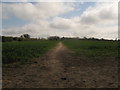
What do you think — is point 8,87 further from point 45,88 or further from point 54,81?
point 54,81

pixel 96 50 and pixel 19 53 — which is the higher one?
pixel 19 53

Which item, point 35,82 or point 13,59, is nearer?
point 35,82

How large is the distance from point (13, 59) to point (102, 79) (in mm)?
6718

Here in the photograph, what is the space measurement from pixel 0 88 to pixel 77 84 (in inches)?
95.7

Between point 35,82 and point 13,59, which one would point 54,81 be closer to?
point 35,82

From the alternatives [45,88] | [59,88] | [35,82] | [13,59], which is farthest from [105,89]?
[13,59]

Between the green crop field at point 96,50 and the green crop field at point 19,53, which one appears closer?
the green crop field at point 19,53

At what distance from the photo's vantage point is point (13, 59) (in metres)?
10.8

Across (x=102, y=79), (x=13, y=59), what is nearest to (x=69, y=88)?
(x=102, y=79)

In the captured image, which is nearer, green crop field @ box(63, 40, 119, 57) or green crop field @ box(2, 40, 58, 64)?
green crop field @ box(2, 40, 58, 64)

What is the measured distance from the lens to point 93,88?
4.89 metres

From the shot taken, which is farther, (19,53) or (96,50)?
(96,50)

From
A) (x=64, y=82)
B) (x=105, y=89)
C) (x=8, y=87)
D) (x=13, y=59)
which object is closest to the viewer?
(x=105, y=89)

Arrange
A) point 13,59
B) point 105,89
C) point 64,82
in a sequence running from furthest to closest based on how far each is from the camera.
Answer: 1. point 13,59
2. point 64,82
3. point 105,89
